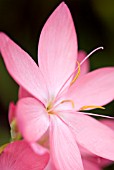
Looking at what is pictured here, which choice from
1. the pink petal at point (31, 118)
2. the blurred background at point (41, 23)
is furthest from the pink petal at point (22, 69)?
the blurred background at point (41, 23)

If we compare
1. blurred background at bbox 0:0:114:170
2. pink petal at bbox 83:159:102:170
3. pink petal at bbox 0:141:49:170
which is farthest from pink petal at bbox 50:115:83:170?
blurred background at bbox 0:0:114:170

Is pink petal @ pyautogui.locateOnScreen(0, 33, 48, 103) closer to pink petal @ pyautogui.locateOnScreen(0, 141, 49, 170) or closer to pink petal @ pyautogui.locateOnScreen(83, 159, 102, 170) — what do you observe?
pink petal @ pyautogui.locateOnScreen(0, 141, 49, 170)

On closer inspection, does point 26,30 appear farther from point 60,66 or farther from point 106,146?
point 106,146

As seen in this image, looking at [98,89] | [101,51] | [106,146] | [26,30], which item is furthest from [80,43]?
[106,146]

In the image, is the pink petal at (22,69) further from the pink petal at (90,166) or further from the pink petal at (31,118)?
the pink petal at (90,166)

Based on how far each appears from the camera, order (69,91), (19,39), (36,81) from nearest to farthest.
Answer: (36,81) < (69,91) < (19,39)

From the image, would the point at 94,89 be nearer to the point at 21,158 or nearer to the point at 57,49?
the point at 57,49

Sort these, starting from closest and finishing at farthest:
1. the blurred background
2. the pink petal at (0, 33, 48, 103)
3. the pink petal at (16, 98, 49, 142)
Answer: the pink petal at (16, 98, 49, 142), the pink petal at (0, 33, 48, 103), the blurred background
